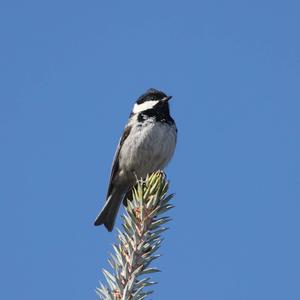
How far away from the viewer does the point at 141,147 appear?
290 inches

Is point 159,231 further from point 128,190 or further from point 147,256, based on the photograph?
point 128,190

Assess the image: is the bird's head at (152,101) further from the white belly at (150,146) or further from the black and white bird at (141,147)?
the white belly at (150,146)

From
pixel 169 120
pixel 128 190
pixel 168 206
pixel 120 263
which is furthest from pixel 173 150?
pixel 120 263

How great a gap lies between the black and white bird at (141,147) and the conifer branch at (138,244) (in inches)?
186

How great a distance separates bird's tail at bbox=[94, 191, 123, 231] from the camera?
7758mm

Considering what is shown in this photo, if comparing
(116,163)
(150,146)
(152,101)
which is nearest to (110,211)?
(116,163)

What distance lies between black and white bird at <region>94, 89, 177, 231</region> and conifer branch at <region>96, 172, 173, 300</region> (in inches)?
186

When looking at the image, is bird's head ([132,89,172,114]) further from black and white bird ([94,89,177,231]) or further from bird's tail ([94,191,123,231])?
bird's tail ([94,191,123,231])

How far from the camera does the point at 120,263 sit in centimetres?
205

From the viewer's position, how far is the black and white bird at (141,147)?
7.32 m

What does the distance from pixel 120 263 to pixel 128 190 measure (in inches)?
243

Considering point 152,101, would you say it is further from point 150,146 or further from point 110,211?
point 110,211

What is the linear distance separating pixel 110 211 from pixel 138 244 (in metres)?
5.83

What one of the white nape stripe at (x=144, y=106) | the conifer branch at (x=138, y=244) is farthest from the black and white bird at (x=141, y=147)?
the conifer branch at (x=138, y=244)
